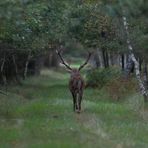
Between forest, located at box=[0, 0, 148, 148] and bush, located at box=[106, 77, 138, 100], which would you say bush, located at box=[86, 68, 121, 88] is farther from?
bush, located at box=[106, 77, 138, 100]

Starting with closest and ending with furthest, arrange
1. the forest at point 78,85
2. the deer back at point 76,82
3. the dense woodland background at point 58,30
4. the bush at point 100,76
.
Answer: the forest at point 78,85 < the dense woodland background at point 58,30 < the deer back at point 76,82 < the bush at point 100,76

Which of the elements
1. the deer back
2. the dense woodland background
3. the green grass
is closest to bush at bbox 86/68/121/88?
the dense woodland background

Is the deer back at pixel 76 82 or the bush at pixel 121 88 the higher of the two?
the deer back at pixel 76 82

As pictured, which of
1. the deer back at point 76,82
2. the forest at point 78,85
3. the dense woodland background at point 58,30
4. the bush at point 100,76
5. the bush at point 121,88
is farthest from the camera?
the bush at point 100,76

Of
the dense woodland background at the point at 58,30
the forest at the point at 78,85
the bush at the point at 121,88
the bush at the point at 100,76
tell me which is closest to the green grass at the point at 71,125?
the forest at the point at 78,85

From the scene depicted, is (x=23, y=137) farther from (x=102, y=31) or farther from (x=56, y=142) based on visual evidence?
(x=102, y=31)

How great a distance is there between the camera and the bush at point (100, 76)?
39531 millimetres

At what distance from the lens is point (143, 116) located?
21.1 m

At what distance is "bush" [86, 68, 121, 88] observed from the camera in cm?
3953

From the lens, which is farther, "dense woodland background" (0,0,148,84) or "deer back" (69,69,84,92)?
"deer back" (69,69,84,92)

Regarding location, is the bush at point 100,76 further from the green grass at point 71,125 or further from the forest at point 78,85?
the green grass at point 71,125

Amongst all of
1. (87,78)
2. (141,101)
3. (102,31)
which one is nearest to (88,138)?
(141,101)

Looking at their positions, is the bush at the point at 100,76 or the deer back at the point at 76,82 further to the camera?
the bush at the point at 100,76

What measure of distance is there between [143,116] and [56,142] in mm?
6732
